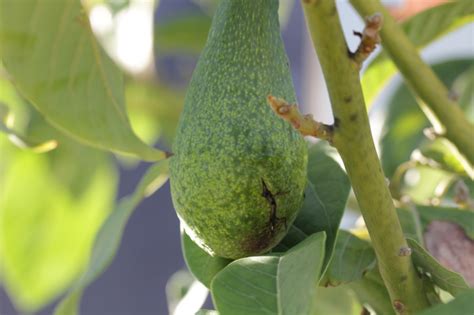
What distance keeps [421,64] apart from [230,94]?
364mm

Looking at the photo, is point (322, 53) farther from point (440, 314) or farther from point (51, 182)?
point (51, 182)

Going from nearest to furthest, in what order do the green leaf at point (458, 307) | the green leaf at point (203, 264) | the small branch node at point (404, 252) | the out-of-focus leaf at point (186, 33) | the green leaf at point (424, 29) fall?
the green leaf at point (458, 307) → the small branch node at point (404, 252) → the green leaf at point (203, 264) → the green leaf at point (424, 29) → the out-of-focus leaf at point (186, 33)

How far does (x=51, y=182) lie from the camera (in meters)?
1.78

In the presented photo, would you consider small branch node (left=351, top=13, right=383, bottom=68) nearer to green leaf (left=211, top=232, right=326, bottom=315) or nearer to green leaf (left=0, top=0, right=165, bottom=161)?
green leaf (left=211, top=232, right=326, bottom=315)

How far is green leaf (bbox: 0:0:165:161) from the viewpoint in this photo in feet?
3.07

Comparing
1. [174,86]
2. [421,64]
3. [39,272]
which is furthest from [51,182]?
[421,64]

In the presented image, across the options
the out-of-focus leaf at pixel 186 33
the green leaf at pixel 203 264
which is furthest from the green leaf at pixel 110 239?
the out-of-focus leaf at pixel 186 33

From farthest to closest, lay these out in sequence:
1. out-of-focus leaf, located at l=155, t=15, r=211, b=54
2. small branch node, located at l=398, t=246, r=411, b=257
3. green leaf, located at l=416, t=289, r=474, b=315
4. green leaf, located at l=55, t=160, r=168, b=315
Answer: out-of-focus leaf, located at l=155, t=15, r=211, b=54 → green leaf, located at l=55, t=160, r=168, b=315 → small branch node, located at l=398, t=246, r=411, b=257 → green leaf, located at l=416, t=289, r=474, b=315

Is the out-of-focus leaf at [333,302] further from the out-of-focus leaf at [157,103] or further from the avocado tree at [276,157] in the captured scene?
the out-of-focus leaf at [157,103]

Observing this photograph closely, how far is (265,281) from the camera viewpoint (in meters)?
0.72

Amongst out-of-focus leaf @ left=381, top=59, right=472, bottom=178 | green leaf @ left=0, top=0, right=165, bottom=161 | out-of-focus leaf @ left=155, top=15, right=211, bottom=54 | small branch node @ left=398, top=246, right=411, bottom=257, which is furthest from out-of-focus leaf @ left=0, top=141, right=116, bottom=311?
small branch node @ left=398, top=246, right=411, bottom=257

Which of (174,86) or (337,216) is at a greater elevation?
(337,216)

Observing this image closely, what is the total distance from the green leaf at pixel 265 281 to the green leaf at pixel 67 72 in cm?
28

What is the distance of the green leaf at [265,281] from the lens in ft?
2.26
